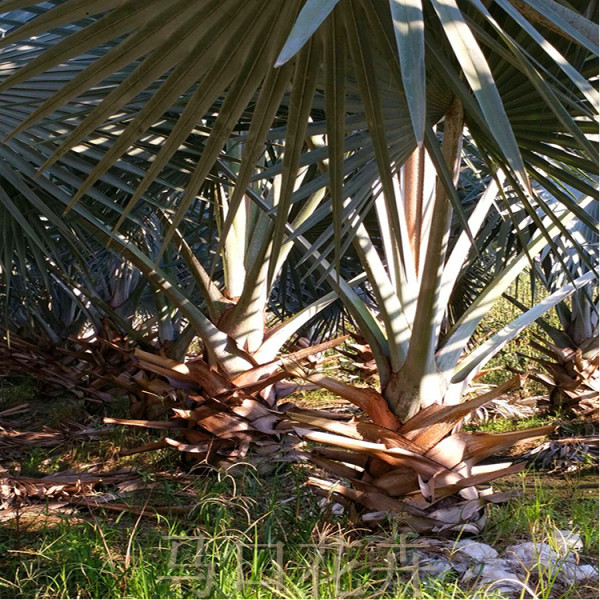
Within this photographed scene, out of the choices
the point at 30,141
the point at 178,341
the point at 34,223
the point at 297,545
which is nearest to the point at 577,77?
the point at 297,545

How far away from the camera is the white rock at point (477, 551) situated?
187 centimetres

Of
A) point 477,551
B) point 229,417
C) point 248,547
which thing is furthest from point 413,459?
point 229,417

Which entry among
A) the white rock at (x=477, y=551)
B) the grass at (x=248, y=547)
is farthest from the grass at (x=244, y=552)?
the white rock at (x=477, y=551)

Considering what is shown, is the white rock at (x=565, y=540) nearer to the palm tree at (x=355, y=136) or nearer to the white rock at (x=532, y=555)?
the white rock at (x=532, y=555)

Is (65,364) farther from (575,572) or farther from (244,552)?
(575,572)

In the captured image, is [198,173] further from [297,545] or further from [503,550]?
[503,550]

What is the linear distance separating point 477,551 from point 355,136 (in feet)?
3.77

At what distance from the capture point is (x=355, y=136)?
1708 mm

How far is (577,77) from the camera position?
889 millimetres

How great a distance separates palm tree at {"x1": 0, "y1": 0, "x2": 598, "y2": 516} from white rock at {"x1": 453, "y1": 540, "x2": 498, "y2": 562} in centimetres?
15

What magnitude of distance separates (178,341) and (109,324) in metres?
1.11

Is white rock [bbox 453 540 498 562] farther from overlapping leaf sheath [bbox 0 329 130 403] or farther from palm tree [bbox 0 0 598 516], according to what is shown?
overlapping leaf sheath [bbox 0 329 130 403]

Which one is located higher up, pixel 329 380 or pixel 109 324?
pixel 329 380

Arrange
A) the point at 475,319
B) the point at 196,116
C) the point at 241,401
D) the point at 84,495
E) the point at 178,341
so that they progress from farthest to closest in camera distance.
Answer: the point at 178,341
the point at 241,401
the point at 84,495
the point at 475,319
the point at 196,116
